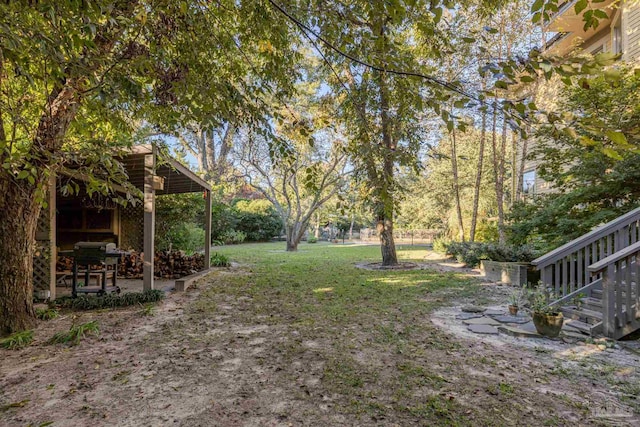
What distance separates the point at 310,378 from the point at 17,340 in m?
3.35

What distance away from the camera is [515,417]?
2.34 metres

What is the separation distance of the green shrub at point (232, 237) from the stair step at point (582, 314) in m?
18.3

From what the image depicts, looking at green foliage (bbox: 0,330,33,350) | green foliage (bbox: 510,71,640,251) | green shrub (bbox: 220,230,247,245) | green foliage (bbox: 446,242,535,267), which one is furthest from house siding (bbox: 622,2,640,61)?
green shrub (bbox: 220,230,247,245)

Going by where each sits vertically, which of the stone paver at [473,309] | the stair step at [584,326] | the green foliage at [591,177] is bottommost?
the stone paver at [473,309]

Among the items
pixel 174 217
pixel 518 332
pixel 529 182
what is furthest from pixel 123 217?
pixel 529 182

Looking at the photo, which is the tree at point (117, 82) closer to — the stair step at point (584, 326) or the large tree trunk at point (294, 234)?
the stair step at point (584, 326)

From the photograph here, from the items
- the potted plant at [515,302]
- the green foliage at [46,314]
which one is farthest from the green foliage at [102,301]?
the potted plant at [515,302]

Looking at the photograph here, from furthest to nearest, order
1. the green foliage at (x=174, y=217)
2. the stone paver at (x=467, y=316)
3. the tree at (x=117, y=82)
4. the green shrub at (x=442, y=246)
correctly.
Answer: the green shrub at (x=442, y=246), the green foliage at (x=174, y=217), the stone paver at (x=467, y=316), the tree at (x=117, y=82)

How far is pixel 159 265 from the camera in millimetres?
9156

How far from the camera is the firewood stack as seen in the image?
869cm

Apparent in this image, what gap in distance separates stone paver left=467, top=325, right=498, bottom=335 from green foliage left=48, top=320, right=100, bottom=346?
15.2 feet

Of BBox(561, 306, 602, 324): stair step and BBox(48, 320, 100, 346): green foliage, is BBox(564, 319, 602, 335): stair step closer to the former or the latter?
BBox(561, 306, 602, 324): stair step

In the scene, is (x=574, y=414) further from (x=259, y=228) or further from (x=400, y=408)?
(x=259, y=228)

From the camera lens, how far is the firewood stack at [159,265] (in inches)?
342
